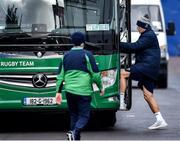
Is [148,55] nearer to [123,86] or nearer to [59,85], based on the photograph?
[123,86]

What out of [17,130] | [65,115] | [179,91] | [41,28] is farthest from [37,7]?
[179,91]

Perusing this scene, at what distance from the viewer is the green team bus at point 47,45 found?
1301cm

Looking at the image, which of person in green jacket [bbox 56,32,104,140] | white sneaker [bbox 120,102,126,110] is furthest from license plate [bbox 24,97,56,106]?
person in green jacket [bbox 56,32,104,140]

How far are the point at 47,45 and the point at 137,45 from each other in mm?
1553

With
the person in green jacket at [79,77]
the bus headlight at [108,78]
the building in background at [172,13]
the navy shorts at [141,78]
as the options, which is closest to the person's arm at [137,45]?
the navy shorts at [141,78]

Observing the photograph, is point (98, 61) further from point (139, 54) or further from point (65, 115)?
point (65, 115)

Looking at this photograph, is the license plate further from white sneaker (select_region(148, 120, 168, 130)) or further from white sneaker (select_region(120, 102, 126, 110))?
white sneaker (select_region(148, 120, 168, 130))

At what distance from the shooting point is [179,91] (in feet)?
77.7

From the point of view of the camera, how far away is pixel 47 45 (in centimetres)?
1310

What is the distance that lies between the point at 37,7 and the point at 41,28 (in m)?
0.40

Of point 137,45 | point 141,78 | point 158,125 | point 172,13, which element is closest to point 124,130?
point 158,125

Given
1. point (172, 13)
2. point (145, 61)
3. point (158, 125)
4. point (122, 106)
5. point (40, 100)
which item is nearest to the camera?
point (40, 100)

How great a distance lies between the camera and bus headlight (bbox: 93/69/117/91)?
1307cm

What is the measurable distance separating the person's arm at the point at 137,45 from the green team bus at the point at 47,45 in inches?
7.9
